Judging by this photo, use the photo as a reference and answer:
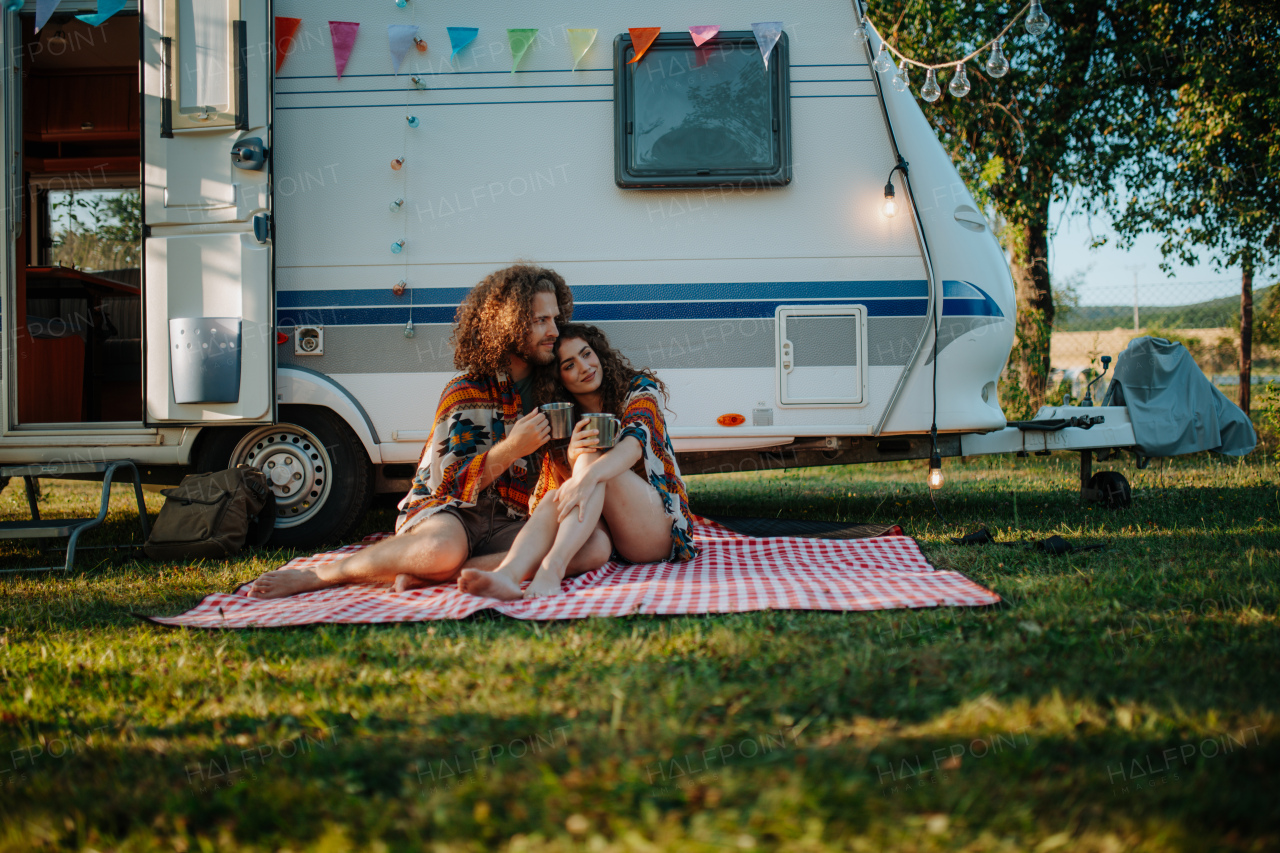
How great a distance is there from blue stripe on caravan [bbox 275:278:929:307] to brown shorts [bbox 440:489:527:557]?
128 centimetres

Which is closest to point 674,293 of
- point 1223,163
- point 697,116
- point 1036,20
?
point 697,116

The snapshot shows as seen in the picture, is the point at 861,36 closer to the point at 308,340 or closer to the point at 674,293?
the point at 674,293

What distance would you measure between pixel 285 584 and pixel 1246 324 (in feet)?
33.5

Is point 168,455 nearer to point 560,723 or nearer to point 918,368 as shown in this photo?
point 560,723

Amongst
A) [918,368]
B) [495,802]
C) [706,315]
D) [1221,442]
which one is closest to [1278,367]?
[1221,442]

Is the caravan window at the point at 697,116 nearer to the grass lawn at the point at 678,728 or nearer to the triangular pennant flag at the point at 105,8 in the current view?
the grass lawn at the point at 678,728

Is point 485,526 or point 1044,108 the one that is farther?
point 1044,108

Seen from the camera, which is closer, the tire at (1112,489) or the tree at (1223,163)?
the tire at (1112,489)

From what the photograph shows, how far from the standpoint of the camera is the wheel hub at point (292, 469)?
4.37 meters

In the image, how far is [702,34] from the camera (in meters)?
4.14

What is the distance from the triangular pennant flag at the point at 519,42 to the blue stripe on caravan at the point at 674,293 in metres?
1.16

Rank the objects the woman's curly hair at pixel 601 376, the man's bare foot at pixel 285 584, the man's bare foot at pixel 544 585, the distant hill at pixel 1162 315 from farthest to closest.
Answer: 1. the distant hill at pixel 1162 315
2. the woman's curly hair at pixel 601 376
3. the man's bare foot at pixel 285 584
4. the man's bare foot at pixel 544 585

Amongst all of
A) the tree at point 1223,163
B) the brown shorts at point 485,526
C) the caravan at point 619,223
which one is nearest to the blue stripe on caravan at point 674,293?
the caravan at point 619,223

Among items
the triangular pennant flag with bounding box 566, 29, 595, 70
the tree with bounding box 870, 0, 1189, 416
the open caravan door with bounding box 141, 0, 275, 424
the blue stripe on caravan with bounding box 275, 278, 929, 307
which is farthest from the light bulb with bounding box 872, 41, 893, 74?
the tree with bounding box 870, 0, 1189, 416
